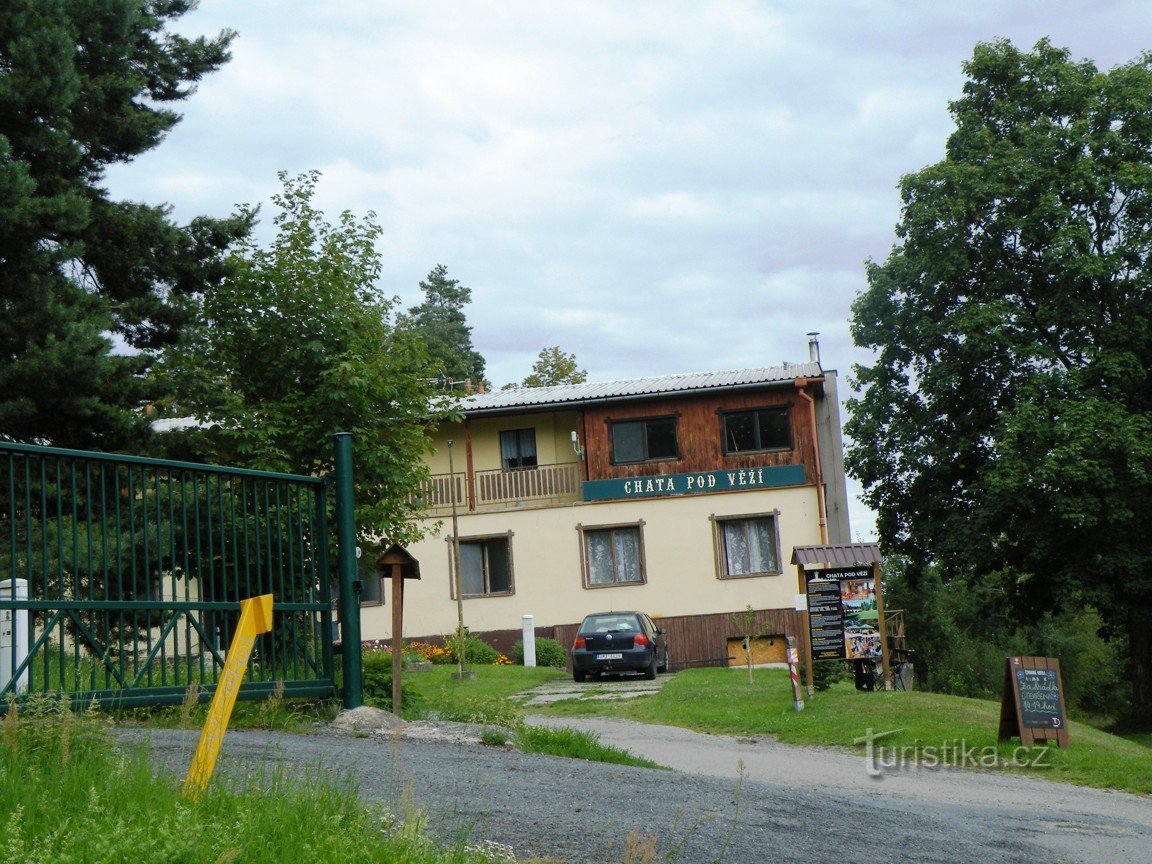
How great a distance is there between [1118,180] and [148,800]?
2663 centimetres

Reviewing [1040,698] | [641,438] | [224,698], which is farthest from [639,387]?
[224,698]

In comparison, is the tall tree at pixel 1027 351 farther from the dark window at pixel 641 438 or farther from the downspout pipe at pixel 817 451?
the dark window at pixel 641 438

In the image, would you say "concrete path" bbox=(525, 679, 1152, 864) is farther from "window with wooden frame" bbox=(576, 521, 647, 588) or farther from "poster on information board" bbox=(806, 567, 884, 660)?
"window with wooden frame" bbox=(576, 521, 647, 588)

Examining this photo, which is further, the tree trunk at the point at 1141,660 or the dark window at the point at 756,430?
the dark window at the point at 756,430

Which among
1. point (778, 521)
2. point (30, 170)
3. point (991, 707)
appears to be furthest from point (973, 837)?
point (778, 521)

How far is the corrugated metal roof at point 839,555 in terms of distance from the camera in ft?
62.6

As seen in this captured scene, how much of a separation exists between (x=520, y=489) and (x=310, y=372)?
16.6 m

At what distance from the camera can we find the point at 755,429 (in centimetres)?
3366

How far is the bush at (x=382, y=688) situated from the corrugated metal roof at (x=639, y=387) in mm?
21402

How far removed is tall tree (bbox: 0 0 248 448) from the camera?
55.0 ft

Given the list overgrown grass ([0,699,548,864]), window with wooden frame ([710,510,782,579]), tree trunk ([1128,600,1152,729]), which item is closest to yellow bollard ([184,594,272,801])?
overgrown grass ([0,699,548,864])

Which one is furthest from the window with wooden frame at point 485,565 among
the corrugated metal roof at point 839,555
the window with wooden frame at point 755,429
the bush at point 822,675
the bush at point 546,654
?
the corrugated metal roof at point 839,555

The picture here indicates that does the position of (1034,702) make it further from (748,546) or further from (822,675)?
(748,546)

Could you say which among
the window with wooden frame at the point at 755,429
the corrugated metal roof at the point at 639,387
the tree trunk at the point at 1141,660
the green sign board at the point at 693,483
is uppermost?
the corrugated metal roof at the point at 639,387
